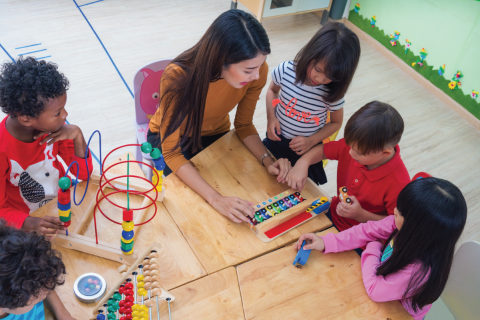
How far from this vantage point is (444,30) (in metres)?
3.37

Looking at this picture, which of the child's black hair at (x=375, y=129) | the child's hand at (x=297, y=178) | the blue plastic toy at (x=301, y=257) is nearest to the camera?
the blue plastic toy at (x=301, y=257)

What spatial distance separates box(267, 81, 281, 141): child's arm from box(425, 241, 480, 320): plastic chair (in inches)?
33.7

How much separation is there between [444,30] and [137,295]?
3386 millimetres

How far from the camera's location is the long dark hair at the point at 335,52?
4.93 ft

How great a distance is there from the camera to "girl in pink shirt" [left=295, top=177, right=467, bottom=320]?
115 cm

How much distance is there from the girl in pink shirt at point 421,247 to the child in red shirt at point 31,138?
1.01m

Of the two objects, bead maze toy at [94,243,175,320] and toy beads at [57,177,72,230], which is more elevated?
toy beads at [57,177,72,230]

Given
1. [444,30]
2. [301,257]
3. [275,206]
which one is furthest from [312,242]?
[444,30]

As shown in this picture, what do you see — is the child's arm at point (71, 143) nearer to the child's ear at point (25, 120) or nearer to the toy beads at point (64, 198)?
the child's ear at point (25, 120)

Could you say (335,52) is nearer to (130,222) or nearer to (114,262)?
(130,222)

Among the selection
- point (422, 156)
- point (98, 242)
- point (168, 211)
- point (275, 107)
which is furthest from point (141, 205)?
point (422, 156)

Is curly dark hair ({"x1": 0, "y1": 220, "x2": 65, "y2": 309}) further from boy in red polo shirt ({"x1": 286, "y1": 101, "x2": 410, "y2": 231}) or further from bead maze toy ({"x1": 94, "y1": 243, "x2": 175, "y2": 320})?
boy in red polo shirt ({"x1": 286, "y1": 101, "x2": 410, "y2": 231})

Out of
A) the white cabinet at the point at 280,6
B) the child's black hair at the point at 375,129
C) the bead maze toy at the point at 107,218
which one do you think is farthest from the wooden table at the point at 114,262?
the white cabinet at the point at 280,6

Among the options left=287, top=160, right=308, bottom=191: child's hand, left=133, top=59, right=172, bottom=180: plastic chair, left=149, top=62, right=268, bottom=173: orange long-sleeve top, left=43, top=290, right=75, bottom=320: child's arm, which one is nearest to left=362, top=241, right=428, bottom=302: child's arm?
left=287, top=160, right=308, bottom=191: child's hand
